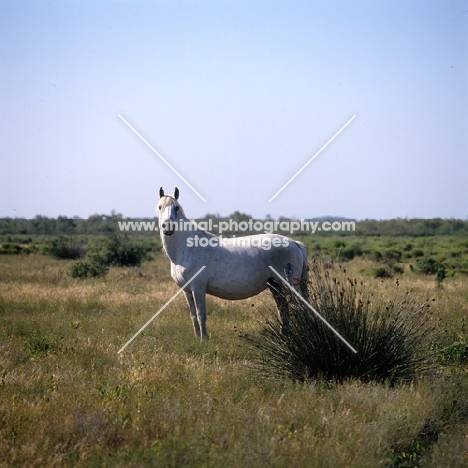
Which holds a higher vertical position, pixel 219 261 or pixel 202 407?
pixel 219 261

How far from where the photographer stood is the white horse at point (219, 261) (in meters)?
9.50

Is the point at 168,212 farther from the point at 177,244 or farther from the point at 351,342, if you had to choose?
the point at 351,342

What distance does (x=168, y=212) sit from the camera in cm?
902

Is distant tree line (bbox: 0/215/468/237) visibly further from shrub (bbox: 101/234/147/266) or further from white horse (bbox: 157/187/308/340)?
white horse (bbox: 157/187/308/340)

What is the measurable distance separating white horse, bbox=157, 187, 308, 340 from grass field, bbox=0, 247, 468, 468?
78cm

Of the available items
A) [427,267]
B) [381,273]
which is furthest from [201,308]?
[427,267]

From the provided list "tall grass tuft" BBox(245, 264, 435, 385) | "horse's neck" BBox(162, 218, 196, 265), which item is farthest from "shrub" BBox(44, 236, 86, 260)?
"tall grass tuft" BBox(245, 264, 435, 385)

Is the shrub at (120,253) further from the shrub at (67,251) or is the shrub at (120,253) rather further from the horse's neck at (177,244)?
the horse's neck at (177,244)

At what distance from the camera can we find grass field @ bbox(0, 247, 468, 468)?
4703 millimetres

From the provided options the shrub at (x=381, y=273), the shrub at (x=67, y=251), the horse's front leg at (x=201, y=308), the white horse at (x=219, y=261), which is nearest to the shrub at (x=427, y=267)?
the shrub at (x=381, y=273)

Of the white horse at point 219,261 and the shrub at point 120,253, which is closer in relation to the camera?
the white horse at point 219,261

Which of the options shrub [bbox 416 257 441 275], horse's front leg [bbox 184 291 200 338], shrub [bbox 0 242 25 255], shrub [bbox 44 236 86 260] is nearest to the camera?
horse's front leg [bbox 184 291 200 338]

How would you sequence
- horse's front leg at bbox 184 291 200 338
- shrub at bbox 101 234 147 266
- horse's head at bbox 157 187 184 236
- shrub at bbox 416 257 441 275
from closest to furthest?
1. horse's head at bbox 157 187 184 236
2. horse's front leg at bbox 184 291 200 338
3. shrub at bbox 416 257 441 275
4. shrub at bbox 101 234 147 266

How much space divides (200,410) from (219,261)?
4.32 meters
